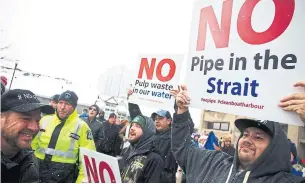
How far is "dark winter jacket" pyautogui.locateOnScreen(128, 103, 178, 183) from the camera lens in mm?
4380

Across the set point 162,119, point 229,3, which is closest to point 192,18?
point 229,3

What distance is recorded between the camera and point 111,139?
304 inches

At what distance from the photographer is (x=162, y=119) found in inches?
197

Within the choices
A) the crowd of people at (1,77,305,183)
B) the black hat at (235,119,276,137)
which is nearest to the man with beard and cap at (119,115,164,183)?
the crowd of people at (1,77,305,183)

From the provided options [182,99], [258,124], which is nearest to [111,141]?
[182,99]

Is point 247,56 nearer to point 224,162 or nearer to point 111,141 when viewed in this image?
point 224,162

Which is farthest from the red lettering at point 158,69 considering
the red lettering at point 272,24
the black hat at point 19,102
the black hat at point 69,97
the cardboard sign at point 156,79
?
the black hat at point 19,102

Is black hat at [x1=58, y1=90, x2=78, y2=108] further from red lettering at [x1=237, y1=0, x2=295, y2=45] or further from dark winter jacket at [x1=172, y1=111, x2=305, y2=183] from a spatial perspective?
red lettering at [x1=237, y1=0, x2=295, y2=45]

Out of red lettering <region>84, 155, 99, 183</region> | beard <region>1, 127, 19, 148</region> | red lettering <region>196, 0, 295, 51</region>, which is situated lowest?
red lettering <region>84, 155, 99, 183</region>

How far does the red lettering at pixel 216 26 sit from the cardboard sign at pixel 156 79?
914mm

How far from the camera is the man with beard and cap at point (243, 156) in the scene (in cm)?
215

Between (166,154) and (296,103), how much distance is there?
3.06 metres

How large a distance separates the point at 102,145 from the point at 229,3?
602 cm

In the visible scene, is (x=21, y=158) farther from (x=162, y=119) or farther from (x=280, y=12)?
→ (x=162, y=119)
